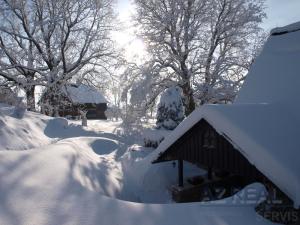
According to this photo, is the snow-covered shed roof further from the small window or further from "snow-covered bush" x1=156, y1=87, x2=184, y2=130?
"snow-covered bush" x1=156, y1=87, x2=184, y2=130

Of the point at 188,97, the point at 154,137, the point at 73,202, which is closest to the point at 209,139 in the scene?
the point at 73,202

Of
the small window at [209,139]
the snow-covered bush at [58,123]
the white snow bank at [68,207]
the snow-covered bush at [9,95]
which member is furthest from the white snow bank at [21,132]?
the snow-covered bush at [9,95]

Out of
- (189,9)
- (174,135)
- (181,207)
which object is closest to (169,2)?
(189,9)

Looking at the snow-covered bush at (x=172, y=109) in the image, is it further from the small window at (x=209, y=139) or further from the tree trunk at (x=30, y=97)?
the tree trunk at (x=30, y=97)

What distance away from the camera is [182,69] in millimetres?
18516

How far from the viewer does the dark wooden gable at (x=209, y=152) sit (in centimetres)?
650

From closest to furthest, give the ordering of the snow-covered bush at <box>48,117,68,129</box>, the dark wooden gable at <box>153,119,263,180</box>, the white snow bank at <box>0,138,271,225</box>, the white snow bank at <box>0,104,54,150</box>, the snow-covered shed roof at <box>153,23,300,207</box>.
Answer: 1. the white snow bank at <box>0,138,271,225</box>
2. the snow-covered shed roof at <box>153,23,300,207</box>
3. the dark wooden gable at <box>153,119,263,180</box>
4. the white snow bank at <box>0,104,54,150</box>
5. the snow-covered bush at <box>48,117,68,129</box>

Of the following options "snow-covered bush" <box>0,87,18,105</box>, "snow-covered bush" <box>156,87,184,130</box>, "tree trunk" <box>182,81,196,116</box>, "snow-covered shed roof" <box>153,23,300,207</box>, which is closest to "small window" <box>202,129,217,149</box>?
"snow-covered shed roof" <box>153,23,300,207</box>

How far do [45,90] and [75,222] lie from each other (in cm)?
1828

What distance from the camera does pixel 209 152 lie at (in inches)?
296

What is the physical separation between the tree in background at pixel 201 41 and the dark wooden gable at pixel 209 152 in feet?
30.6

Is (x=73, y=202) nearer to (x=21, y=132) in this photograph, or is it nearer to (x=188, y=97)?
(x=21, y=132)

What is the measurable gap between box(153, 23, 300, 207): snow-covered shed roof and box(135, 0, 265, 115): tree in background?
23.9 ft

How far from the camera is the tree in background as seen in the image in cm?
1791
